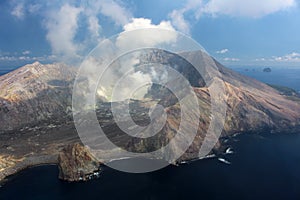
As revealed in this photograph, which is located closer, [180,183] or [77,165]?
[180,183]

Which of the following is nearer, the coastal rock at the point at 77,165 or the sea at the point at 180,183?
the sea at the point at 180,183

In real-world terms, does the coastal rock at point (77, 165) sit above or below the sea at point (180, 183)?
above

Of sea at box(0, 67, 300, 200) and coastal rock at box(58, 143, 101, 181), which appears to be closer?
sea at box(0, 67, 300, 200)

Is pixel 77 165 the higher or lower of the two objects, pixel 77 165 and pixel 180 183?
the higher

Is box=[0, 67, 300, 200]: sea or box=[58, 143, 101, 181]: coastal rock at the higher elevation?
box=[58, 143, 101, 181]: coastal rock

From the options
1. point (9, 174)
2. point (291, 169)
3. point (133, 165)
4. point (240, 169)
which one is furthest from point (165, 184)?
point (9, 174)
